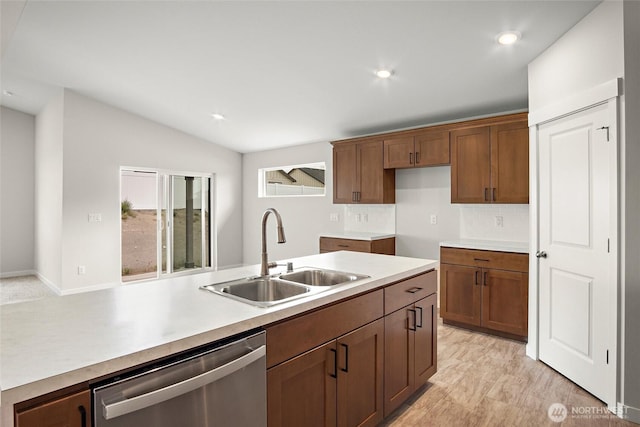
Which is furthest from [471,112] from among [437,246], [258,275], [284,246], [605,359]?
[284,246]

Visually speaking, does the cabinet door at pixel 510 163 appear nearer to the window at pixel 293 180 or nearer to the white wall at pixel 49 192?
the window at pixel 293 180

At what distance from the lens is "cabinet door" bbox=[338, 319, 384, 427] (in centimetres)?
170

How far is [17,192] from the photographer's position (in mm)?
6703

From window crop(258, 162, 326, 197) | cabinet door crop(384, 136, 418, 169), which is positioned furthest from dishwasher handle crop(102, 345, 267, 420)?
window crop(258, 162, 326, 197)

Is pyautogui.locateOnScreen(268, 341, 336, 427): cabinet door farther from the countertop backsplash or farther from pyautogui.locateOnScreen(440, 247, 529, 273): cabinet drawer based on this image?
the countertop backsplash

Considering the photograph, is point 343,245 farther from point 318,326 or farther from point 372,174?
point 318,326

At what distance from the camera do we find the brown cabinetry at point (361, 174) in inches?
190

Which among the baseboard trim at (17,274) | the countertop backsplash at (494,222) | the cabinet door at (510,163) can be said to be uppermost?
the cabinet door at (510,163)

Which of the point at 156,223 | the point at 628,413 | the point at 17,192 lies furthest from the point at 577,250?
the point at 17,192

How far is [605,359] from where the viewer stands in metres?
2.34

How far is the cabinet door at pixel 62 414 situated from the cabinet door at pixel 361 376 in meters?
1.03

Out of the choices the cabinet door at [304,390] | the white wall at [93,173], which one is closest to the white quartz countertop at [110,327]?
the cabinet door at [304,390]

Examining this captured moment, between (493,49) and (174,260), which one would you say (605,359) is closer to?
(493,49)

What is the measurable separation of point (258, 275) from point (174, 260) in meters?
4.94
